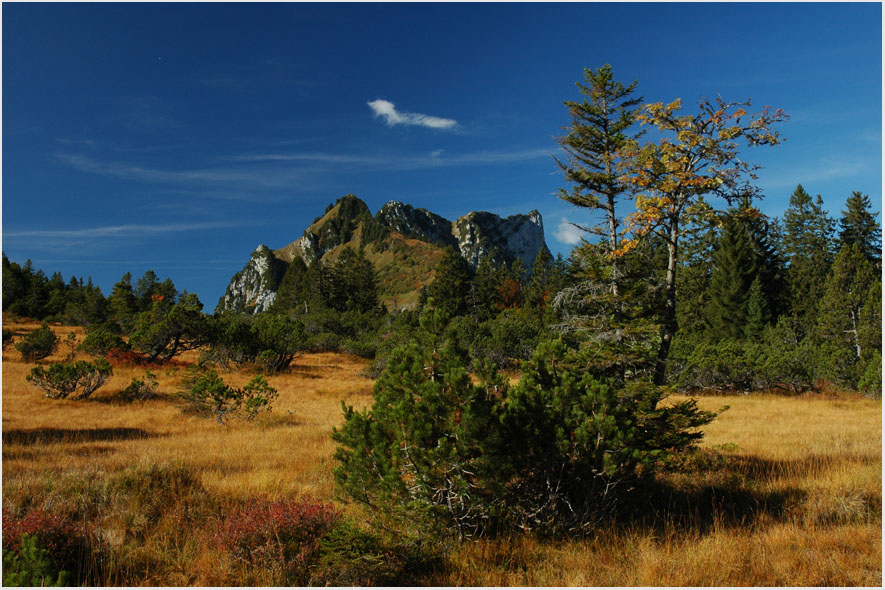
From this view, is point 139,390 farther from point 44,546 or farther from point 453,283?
point 453,283

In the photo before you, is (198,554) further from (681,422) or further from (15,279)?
(15,279)

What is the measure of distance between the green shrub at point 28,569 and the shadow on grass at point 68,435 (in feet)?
28.0

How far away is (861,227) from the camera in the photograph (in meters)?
51.2

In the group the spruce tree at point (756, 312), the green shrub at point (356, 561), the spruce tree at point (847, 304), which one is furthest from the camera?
the spruce tree at point (756, 312)

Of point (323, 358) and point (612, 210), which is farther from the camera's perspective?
point (323, 358)

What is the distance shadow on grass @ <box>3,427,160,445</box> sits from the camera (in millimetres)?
10708

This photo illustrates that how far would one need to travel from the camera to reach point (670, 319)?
8.87 metres

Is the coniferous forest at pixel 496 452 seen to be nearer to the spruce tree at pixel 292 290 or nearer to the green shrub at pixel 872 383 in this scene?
the green shrub at pixel 872 383

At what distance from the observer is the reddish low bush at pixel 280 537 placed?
4289mm

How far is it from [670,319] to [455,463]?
20.7 feet

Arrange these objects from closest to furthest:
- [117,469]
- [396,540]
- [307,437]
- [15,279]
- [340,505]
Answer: [396,540] < [340,505] < [117,469] < [307,437] < [15,279]

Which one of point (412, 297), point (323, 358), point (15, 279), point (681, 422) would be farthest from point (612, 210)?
point (412, 297)

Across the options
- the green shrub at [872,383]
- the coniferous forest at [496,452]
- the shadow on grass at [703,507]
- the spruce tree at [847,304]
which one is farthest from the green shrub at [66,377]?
the spruce tree at [847,304]

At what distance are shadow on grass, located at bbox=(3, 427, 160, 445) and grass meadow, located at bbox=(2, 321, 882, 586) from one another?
6 cm
